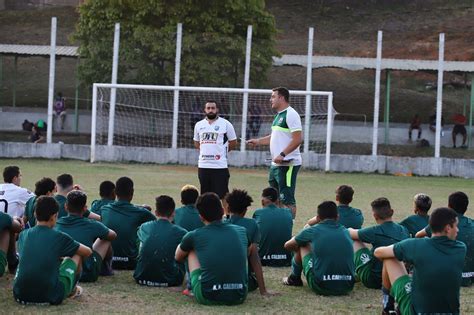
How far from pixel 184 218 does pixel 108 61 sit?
22.0 meters

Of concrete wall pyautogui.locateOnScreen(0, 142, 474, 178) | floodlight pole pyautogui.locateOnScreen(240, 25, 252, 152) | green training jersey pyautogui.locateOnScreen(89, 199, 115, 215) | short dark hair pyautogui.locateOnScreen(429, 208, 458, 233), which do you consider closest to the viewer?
short dark hair pyautogui.locateOnScreen(429, 208, 458, 233)

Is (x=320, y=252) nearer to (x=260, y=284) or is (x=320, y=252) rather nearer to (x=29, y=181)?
(x=260, y=284)

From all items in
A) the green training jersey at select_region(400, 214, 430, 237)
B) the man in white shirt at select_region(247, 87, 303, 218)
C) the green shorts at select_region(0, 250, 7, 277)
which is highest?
the man in white shirt at select_region(247, 87, 303, 218)

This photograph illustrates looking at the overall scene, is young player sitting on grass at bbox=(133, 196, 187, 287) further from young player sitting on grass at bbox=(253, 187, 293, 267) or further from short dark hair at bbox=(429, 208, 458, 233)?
short dark hair at bbox=(429, 208, 458, 233)

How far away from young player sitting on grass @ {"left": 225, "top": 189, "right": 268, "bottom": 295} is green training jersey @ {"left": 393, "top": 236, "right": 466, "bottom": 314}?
2.08 meters

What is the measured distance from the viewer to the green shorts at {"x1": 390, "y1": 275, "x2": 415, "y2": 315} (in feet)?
25.2

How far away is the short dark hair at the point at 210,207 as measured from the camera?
342 inches

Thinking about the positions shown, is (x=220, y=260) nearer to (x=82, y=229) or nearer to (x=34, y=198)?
(x=82, y=229)

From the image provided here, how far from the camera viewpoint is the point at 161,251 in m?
9.54

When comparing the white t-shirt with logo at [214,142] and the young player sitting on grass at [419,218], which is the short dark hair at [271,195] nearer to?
the young player sitting on grass at [419,218]

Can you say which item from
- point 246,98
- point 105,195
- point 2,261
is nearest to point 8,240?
point 2,261

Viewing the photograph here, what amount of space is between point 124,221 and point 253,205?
773 cm

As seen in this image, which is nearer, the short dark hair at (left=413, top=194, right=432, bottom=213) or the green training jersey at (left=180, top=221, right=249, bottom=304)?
the green training jersey at (left=180, top=221, right=249, bottom=304)

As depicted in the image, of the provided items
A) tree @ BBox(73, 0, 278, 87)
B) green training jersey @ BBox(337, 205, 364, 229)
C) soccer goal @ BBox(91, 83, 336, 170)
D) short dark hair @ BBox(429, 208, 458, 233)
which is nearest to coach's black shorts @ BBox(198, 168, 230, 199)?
green training jersey @ BBox(337, 205, 364, 229)
